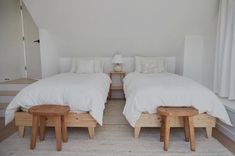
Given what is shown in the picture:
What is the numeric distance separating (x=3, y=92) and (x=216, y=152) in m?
3.57

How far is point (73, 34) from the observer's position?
13.2ft

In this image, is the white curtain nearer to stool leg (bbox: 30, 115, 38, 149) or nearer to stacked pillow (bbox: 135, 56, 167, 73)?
stacked pillow (bbox: 135, 56, 167, 73)

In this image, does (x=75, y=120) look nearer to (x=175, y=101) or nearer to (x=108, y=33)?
(x=175, y=101)

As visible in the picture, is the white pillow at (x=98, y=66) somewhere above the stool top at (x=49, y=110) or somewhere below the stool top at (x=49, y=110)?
above

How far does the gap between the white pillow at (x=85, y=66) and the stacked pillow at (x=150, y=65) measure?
0.95 meters

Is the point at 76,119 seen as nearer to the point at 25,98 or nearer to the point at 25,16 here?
the point at 25,98

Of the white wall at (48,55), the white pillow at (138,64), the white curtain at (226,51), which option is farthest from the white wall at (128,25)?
the white curtain at (226,51)

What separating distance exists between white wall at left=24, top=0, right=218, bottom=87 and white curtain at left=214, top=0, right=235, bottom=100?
57 centimetres

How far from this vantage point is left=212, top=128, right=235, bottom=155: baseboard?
218cm

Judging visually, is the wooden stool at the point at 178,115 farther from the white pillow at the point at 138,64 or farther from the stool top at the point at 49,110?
the white pillow at the point at 138,64

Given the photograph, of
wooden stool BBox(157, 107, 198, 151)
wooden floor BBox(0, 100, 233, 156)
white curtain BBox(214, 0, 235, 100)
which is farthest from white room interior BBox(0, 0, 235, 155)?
wooden stool BBox(157, 107, 198, 151)

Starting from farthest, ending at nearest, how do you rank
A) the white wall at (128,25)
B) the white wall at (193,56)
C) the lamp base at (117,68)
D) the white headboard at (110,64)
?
the white headboard at (110,64) < the lamp base at (117,68) < the white wall at (193,56) < the white wall at (128,25)

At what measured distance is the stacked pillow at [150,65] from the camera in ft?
12.7

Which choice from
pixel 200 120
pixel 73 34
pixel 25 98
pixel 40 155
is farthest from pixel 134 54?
pixel 40 155
